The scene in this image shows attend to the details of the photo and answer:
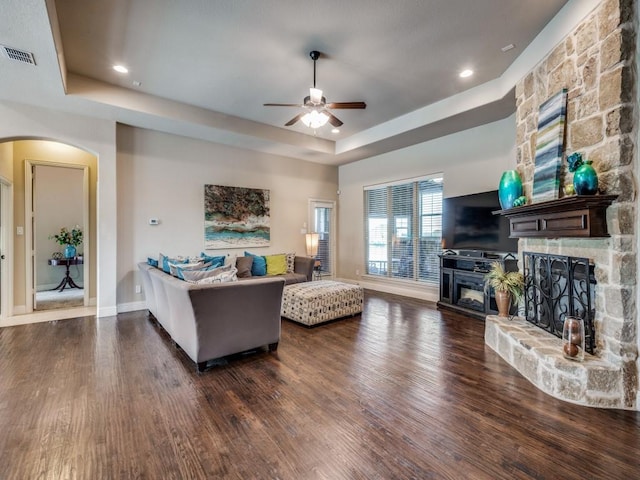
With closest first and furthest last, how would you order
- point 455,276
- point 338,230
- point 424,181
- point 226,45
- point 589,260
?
point 589,260 → point 226,45 → point 455,276 → point 424,181 → point 338,230

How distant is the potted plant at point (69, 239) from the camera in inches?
264

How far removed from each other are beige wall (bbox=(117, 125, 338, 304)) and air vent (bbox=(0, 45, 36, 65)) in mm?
1861

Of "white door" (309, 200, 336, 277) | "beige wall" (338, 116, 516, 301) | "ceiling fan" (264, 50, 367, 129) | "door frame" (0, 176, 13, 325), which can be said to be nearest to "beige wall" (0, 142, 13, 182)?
"door frame" (0, 176, 13, 325)

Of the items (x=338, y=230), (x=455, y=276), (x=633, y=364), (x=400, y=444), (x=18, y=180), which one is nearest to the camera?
(x=400, y=444)

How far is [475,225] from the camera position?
4797 millimetres

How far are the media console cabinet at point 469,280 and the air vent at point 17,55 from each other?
5860 mm

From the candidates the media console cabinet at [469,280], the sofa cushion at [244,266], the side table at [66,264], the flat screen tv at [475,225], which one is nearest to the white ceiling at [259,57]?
the flat screen tv at [475,225]

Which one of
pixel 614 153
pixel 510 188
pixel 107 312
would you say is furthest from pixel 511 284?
pixel 107 312

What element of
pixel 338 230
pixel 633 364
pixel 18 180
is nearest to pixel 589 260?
pixel 633 364

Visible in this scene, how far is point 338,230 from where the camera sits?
795 cm

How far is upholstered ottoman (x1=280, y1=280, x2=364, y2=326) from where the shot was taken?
424 cm

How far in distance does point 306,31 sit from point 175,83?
7.00ft

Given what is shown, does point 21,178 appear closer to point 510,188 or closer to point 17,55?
point 17,55

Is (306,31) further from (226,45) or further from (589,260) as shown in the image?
(589,260)
